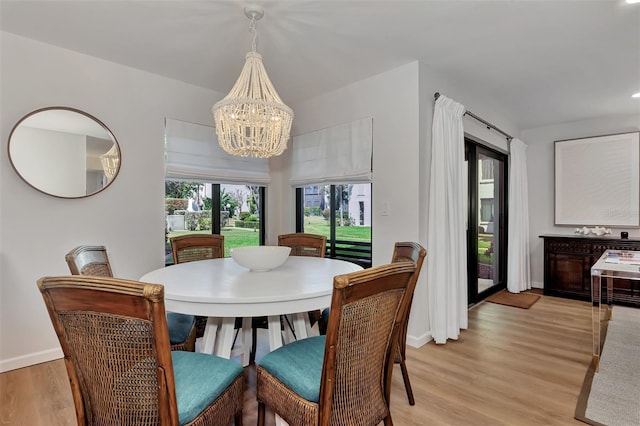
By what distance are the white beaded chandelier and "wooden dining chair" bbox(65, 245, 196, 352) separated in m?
0.94

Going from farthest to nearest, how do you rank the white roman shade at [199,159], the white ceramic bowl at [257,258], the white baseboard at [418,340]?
the white roman shade at [199,159]
the white baseboard at [418,340]
the white ceramic bowl at [257,258]

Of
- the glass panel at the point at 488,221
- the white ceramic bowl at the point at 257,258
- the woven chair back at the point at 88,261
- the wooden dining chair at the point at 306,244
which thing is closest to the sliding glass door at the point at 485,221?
the glass panel at the point at 488,221

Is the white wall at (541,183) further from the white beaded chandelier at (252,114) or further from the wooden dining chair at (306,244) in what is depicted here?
the white beaded chandelier at (252,114)

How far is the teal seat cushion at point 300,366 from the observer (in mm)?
1223

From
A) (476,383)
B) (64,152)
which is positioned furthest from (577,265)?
(64,152)

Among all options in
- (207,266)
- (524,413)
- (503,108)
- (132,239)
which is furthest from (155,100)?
(503,108)

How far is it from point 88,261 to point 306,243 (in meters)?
1.73

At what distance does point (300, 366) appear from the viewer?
1.35 meters

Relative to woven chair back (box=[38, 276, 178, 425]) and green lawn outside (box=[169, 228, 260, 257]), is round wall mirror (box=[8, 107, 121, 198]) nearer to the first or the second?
green lawn outside (box=[169, 228, 260, 257])

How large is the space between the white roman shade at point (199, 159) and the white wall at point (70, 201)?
9 centimetres

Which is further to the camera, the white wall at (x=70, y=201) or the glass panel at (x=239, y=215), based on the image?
the glass panel at (x=239, y=215)

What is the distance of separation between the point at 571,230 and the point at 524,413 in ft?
12.7

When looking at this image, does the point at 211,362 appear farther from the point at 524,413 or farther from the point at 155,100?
the point at 155,100

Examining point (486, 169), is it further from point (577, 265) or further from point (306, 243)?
point (306, 243)
